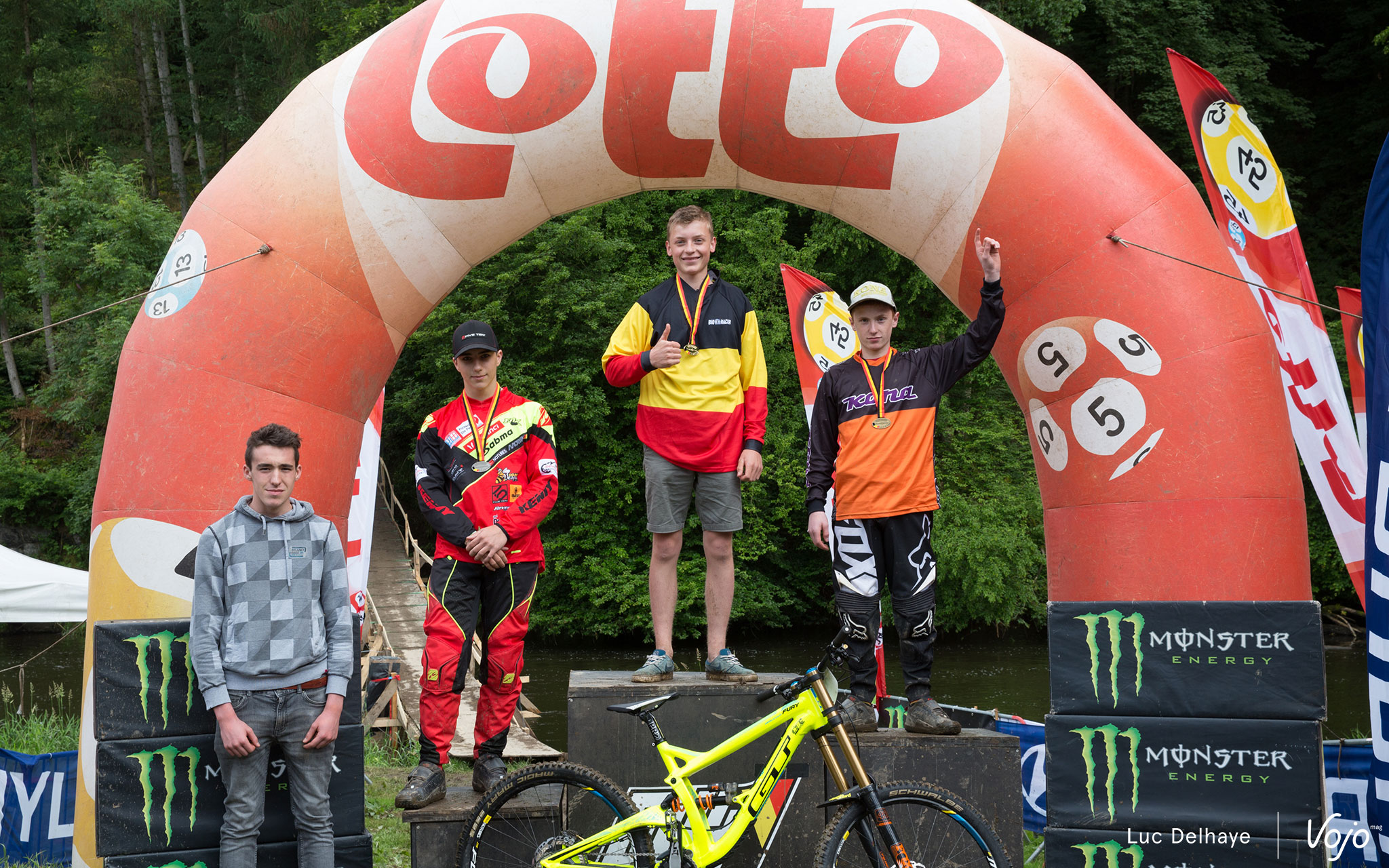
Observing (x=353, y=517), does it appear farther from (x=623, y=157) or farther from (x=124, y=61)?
(x=124, y=61)

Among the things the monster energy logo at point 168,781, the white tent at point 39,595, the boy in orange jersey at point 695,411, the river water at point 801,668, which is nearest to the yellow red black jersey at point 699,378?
the boy in orange jersey at point 695,411

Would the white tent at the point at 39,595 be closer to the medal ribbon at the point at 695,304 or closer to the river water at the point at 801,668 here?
the river water at the point at 801,668

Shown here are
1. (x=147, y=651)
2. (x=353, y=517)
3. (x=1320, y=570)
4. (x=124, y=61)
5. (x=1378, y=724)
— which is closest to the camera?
(x=1378, y=724)

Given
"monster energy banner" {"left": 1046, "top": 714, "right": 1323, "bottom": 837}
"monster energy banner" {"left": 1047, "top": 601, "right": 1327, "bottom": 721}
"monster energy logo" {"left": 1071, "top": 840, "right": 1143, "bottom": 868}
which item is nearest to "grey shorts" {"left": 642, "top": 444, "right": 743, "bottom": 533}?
"monster energy banner" {"left": 1047, "top": 601, "right": 1327, "bottom": 721}

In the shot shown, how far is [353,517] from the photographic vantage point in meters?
7.87

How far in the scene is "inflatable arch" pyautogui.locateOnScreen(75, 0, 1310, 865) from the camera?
4.37 meters

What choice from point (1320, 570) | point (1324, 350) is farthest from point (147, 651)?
point (1320, 570)

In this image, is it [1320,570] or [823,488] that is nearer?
[823,488]

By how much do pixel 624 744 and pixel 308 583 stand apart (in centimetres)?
143

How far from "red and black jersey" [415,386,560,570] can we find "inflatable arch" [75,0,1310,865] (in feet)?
2.18

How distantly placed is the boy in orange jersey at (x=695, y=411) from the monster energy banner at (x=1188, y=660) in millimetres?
1346

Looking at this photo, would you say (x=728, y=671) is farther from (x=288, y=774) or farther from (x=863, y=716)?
(x=288, y=774)

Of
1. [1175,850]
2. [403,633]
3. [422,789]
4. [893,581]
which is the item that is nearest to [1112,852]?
[1175,850]

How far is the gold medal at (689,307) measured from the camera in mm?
4602
